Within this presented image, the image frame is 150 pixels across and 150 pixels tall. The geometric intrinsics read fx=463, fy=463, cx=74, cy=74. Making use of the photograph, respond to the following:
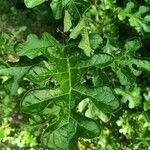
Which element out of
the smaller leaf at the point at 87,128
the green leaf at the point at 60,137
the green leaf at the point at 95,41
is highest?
the green leaf at the point at 95,41

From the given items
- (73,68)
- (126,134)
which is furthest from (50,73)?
(126,134)

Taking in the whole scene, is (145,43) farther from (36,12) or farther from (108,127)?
(36,12)

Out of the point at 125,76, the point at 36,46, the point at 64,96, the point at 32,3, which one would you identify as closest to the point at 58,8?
the point at 32,3

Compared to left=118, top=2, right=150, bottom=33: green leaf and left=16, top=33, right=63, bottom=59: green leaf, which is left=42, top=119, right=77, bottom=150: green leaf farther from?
left=118, top=2, right=150, bottom=33: green leaf

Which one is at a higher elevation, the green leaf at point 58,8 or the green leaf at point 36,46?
the green leaf at point 58,8

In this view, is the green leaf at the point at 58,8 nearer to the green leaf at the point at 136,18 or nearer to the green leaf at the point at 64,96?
the green leaf at the point at 64,96

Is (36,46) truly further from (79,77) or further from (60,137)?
(60,137)

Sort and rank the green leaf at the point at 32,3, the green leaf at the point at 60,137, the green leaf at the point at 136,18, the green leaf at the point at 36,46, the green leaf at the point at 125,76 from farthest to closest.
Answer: the green leaf at the point at 136,18 → the green leaf at the point at 125,76 → the green leaf at the point at 36,46 → the green leaf at the point at 32,3 → the green leaf at the point at 60,137

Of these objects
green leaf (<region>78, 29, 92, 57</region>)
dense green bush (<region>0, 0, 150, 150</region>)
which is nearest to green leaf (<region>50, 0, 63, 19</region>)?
dense green bush (<region>0, 0, 150, 150</region>)

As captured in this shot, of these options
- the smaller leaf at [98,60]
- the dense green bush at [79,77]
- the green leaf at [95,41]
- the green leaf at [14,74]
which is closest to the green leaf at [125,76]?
the dense green bush at [79,77]
